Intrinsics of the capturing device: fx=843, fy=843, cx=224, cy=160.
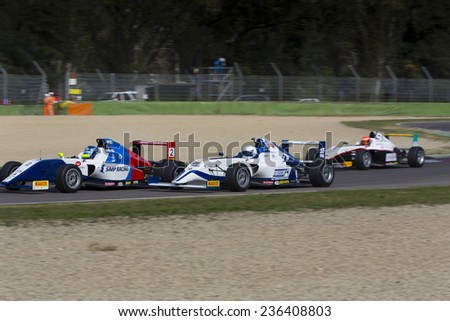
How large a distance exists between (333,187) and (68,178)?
4.95 meters

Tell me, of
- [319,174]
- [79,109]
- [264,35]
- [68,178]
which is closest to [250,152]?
[319,174]

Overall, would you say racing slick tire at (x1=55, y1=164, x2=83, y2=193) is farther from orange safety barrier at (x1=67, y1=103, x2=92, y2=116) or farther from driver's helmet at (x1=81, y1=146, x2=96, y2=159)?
orange safety barrier at (x1=67, y1=103, x2=92, y2=116)

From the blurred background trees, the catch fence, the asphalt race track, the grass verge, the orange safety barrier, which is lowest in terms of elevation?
the grass verge

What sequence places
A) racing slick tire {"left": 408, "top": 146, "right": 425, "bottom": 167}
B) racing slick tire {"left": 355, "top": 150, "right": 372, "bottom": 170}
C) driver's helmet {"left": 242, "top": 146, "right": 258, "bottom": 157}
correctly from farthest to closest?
racing slick tire {"left": 408, "top": 146, "right": 425, "bottom": 167}, racing slick tire {"left": 355, "top": 150, "right": 372, "bottom": 170}, driver's helmet {"left": 242, "top": 146, "right": 258, "bottom": 157}

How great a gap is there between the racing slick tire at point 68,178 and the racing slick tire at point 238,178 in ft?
8.19

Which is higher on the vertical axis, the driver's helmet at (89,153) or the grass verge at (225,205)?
the driver's helmet at (89,153)

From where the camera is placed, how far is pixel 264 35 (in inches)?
2014

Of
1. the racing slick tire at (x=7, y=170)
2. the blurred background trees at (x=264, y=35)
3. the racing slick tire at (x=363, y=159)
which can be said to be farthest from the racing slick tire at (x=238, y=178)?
the blurred background trees at (x=264, y=35)

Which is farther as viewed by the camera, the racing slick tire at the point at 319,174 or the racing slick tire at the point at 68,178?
the racing slick tire at the point at 319,174

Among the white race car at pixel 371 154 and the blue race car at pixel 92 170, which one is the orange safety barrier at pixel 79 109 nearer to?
the white race car at pixel 371 154

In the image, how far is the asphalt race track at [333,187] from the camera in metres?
13.6

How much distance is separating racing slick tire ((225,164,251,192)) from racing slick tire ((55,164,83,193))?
2.50m

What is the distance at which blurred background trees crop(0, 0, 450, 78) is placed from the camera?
48.2 m

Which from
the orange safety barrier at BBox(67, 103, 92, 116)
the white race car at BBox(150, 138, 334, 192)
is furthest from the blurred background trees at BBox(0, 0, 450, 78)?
the white race car at BBox(150, 138, 334, 192)
